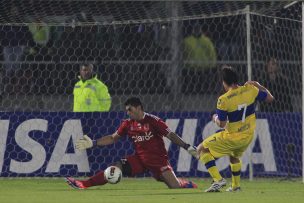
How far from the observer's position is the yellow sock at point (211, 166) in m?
13.4

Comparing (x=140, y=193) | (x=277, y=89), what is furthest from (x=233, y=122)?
(x=277, y=89)

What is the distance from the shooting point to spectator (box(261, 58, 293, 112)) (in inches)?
701

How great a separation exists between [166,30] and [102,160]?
342 cm

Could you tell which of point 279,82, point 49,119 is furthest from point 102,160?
point 279,82

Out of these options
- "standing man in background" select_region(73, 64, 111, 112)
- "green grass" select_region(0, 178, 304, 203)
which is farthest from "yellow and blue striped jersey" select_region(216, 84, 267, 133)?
"standing man in background" select_region(73, 64, 111, 112)

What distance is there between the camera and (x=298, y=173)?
16.9m

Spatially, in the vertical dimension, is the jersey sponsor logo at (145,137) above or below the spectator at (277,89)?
below

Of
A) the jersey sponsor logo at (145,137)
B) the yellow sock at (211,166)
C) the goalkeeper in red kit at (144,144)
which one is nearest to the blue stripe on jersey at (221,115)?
the yellow sock at (211,166)

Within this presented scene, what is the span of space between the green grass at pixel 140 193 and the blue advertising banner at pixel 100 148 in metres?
0.46

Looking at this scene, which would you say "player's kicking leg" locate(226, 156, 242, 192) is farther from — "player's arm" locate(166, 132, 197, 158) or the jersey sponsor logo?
the jersey sponsor logo

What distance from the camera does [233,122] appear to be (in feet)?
44.5

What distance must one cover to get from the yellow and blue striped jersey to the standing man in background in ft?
13.4

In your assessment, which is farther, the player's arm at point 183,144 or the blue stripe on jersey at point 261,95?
the player's arm at point 183,144

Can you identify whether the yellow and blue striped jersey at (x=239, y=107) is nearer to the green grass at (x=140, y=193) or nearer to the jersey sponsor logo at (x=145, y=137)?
the green grass at (x=140, y=193)
